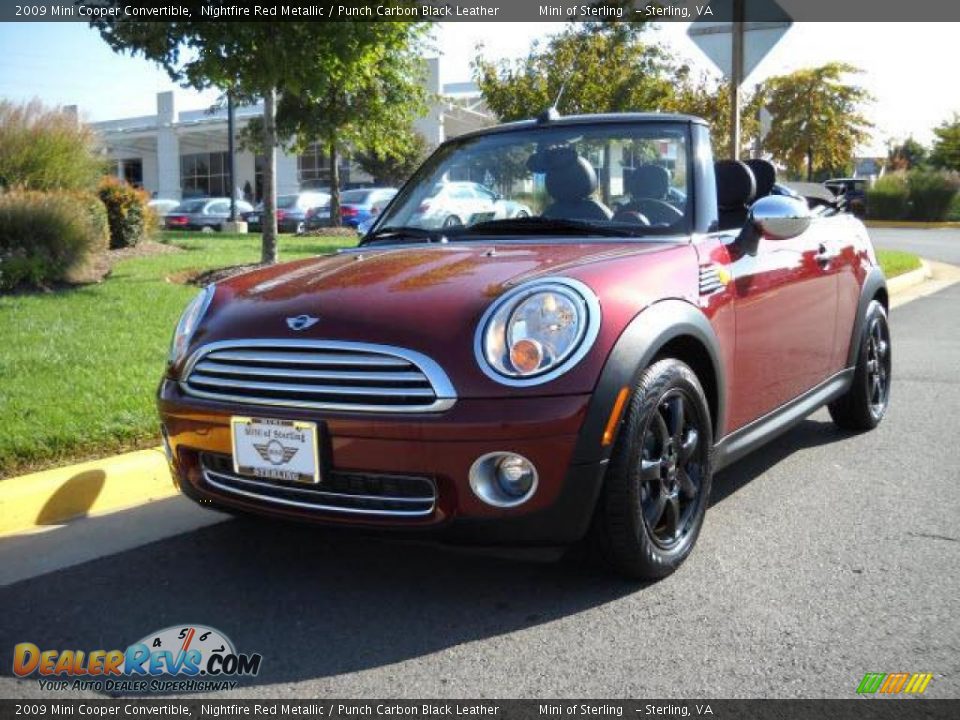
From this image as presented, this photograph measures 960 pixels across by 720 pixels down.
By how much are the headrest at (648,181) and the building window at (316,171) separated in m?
39.0

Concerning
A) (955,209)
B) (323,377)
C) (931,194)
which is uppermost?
(931,194)

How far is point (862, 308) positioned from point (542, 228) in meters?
2.14

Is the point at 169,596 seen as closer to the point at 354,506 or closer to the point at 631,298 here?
the point at 354,506

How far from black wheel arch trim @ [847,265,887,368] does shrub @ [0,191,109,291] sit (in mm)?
7177

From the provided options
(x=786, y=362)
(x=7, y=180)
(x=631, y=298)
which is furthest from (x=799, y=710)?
(x=7, y=180)

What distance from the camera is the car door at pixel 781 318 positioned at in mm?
3678

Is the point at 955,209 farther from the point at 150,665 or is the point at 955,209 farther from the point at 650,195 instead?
the point at 150,665

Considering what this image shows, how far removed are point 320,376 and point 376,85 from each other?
674 inches

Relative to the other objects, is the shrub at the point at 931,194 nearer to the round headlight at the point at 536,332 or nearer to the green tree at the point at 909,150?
the green tree at the point at 909,150

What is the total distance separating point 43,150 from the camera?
12.5 metres

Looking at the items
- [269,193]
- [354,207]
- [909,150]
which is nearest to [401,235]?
[269,193]

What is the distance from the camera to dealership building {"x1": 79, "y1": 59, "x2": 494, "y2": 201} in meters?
42.3

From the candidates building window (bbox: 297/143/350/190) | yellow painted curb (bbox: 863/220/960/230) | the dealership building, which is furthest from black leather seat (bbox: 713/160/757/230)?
building window (bbox: 297/143/350/190)

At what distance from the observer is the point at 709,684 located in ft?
8.18
